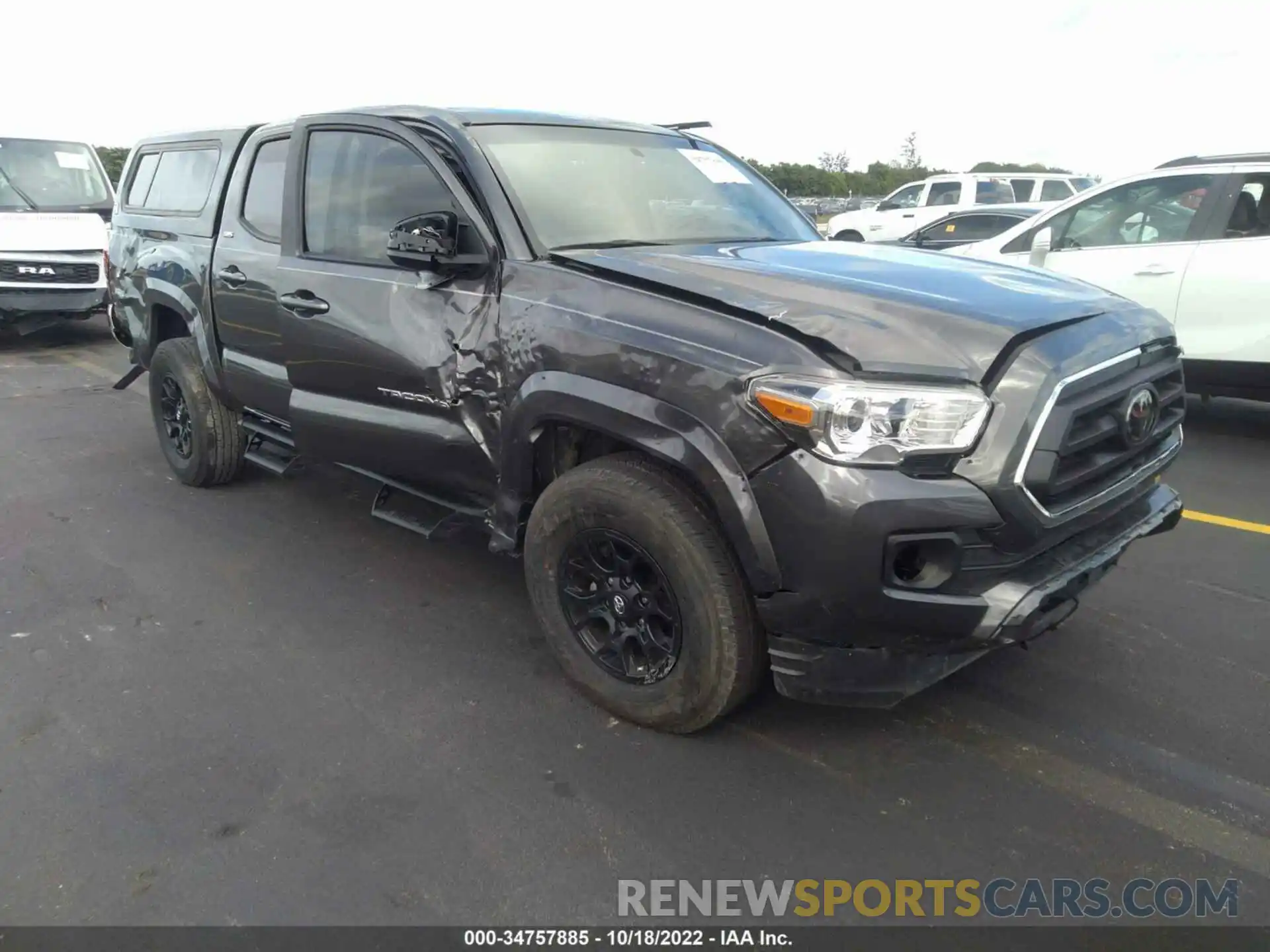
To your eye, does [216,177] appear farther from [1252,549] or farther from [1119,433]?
[1252,549]

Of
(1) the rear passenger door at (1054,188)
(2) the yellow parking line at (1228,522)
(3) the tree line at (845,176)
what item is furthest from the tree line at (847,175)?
(2) the yellow parking line at (1228,522)

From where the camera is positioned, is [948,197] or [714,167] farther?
[948,197]

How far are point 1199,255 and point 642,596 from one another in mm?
5522

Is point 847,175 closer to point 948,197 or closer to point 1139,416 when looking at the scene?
point 948,197

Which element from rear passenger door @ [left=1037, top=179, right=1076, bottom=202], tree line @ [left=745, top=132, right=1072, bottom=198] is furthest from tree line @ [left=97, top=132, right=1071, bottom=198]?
rear passenger door @ [left=1037, top=179, right=1076, bottom=202]

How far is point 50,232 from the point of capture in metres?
10.2

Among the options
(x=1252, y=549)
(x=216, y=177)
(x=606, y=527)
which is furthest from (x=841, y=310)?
(x=216, y=177)

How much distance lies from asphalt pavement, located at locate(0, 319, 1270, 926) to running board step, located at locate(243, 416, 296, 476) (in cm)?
44


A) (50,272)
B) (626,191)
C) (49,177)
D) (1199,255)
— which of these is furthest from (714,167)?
(49,177)

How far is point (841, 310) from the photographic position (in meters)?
2.62

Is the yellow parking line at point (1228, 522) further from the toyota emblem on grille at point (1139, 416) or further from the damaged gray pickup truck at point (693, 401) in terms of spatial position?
the toyota emblem on grille at point (1139, 416)

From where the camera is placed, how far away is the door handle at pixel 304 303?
391cm

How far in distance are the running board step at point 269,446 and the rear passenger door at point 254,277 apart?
15 cm

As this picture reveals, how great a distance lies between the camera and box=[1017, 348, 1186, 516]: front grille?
8.24 ft
